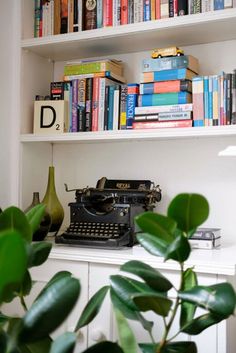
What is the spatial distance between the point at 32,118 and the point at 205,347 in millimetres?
1411

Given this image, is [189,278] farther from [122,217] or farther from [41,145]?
[41,145]

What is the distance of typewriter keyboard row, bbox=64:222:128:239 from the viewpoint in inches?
77.6

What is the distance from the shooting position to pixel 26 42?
7.52 feet

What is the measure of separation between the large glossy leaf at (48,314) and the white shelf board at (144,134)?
1438mm

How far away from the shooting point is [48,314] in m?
0.55

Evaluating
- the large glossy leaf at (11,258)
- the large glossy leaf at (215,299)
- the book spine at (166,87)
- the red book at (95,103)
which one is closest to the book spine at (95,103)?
the red book at (95,103)

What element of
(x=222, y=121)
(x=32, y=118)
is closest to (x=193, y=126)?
(x=222, y=121)

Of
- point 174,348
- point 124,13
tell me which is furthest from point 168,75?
point 174,348

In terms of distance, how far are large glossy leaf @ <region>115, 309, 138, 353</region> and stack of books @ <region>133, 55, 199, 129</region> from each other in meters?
1.34

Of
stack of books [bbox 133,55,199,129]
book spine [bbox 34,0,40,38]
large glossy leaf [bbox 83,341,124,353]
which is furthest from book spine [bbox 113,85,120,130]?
large glossy leaf [bbox 83,341,124,353]

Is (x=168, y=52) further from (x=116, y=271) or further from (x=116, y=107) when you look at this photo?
(x=116, y=271)

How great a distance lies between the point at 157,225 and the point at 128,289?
13 cm

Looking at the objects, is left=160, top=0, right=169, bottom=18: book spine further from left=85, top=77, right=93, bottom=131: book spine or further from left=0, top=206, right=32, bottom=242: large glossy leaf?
left=0, top=206, right=32, bottom=242: large glossy leaf

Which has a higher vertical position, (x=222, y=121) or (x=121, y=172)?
(x=222, y=121)
